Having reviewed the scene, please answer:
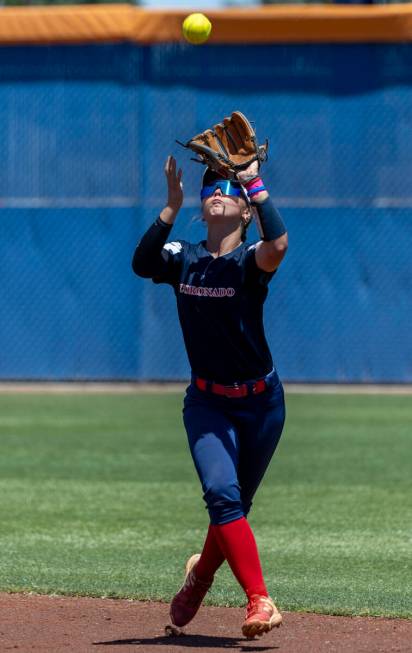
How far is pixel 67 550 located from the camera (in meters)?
6.80

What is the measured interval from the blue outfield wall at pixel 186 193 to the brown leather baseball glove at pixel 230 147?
8.60m

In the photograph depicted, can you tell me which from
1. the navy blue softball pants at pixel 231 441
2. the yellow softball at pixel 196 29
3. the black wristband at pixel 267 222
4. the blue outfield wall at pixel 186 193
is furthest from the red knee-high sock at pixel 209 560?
the blue outfield wall at pixel 186 193

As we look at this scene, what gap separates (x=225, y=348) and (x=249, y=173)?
2.10ft

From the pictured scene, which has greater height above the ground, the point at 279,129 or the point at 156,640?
the point at 279,129

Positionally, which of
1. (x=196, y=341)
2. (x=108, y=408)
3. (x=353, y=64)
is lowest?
(x=108, y=408)

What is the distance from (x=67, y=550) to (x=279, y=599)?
1510 mm

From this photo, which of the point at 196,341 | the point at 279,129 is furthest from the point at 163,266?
the point at 279,129

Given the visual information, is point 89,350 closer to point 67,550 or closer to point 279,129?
point 279,129

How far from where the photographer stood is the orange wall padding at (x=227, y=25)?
1386cm

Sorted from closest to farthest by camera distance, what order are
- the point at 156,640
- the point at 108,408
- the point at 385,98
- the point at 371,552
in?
1. the point at 156,640
2. the point at 371,552
3. the point at 108,408
4. the point at 385,98

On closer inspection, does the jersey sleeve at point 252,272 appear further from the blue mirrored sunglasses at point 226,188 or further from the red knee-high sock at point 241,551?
the red knee-high sock at point 241,551

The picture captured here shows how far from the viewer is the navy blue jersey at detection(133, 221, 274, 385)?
4934 millimetres

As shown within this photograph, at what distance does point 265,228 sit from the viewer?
15.8ft

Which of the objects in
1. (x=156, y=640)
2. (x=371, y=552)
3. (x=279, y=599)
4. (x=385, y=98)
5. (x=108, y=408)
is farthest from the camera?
(x=385, y=98)
